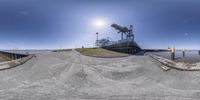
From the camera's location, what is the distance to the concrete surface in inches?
340

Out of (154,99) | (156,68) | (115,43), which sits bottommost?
(154,99)

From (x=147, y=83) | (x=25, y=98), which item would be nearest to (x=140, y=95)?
(x=147, y=83)

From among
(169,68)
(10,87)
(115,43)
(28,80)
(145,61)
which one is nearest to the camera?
(10,87)

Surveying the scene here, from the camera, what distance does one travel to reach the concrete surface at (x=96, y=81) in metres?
8.62

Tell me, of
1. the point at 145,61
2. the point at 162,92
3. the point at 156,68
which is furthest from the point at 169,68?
the point at 162,92

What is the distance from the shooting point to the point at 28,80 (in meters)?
10.6

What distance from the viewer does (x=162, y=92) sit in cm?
888

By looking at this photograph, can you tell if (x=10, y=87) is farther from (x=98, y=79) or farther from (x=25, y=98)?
(x=98, y=79)

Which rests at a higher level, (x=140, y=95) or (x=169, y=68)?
(x=169, y=68)

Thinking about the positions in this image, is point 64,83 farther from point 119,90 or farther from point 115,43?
point 115,43

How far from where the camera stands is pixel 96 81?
10.2 m

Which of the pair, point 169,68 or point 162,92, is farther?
point 169,68

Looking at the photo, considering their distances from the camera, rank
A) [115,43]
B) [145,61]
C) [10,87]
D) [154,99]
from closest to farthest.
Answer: [154,99]
[10,87]
[145,61]
[115,43]

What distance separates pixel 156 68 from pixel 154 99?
3.84 m
